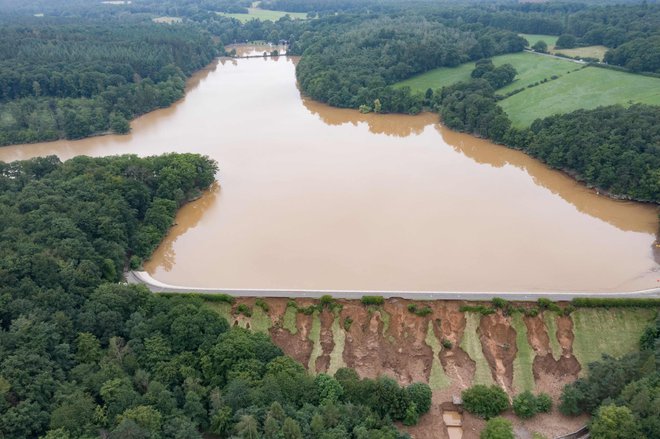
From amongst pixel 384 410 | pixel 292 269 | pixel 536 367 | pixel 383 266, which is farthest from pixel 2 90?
pixel 536 367

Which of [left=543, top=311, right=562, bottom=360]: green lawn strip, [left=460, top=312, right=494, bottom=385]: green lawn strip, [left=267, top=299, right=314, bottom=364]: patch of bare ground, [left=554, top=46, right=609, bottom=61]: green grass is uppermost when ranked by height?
[left=554, top=46, right=609, bottom=61]: green grass

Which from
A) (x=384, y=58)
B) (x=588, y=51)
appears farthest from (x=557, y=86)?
(x=384, y=58)

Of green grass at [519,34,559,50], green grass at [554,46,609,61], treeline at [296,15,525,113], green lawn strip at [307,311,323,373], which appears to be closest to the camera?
green lawn strip at [307,311,323,373]

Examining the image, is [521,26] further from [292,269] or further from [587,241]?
[292,269]

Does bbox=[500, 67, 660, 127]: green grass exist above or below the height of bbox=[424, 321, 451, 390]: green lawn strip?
above

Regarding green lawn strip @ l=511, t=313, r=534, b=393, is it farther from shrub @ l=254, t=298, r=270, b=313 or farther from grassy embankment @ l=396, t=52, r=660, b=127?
grassy embankment @ l=396, t=52, r=660, b=127

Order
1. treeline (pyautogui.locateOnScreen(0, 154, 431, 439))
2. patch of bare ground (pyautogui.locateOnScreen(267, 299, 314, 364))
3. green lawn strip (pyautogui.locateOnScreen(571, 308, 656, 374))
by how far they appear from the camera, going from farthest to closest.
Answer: patch of bare ground (pyautogui.locateOnScreen(267, 299, 314, 364))
green lawn strip (pyautogui.locateOnScreen(571, 308, 656, 374))
treeline (pyautogui.locateOnScreen(0, 154, 431, 439))

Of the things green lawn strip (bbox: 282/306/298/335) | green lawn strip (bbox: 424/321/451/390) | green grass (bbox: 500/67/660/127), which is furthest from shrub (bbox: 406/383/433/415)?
green grass (bbox: 500/67/660/127)

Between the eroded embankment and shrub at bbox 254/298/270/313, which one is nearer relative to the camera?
the eroded embankment

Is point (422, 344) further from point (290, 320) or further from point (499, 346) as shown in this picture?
point (290, 320)
